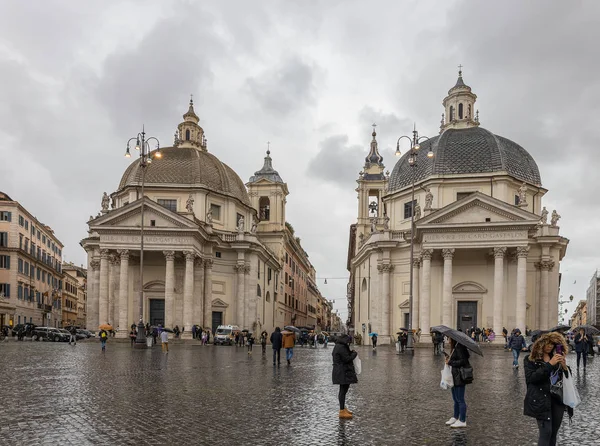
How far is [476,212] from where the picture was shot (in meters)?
47.8

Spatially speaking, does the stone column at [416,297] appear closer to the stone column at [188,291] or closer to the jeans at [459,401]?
the stone column at [188,291]

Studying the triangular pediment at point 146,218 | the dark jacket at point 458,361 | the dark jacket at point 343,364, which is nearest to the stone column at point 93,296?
the triangular pediment at point 146,218

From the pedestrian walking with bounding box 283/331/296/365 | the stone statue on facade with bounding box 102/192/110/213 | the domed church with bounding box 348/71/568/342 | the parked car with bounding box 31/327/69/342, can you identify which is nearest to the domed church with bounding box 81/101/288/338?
the stone statue on facade with bounding box 102/192/110/213

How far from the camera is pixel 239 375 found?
19875 millimetres

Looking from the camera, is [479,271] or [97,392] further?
[479,271]

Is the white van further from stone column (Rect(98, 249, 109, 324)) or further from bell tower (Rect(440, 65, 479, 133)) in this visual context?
bell tower (Rect(440, 65, 479, 133))

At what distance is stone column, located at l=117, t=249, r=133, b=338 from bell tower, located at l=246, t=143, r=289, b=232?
85.9 ft

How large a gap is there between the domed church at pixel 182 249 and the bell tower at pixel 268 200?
234 inches

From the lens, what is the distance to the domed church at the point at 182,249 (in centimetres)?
5112

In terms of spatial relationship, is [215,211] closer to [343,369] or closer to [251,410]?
[251,410]

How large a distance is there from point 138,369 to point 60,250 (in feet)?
277

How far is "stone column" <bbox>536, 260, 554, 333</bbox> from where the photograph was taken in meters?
49.4

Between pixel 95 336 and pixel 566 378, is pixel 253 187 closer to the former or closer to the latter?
pixel 95 336

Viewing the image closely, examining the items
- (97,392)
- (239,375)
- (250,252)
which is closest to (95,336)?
(250,252)
